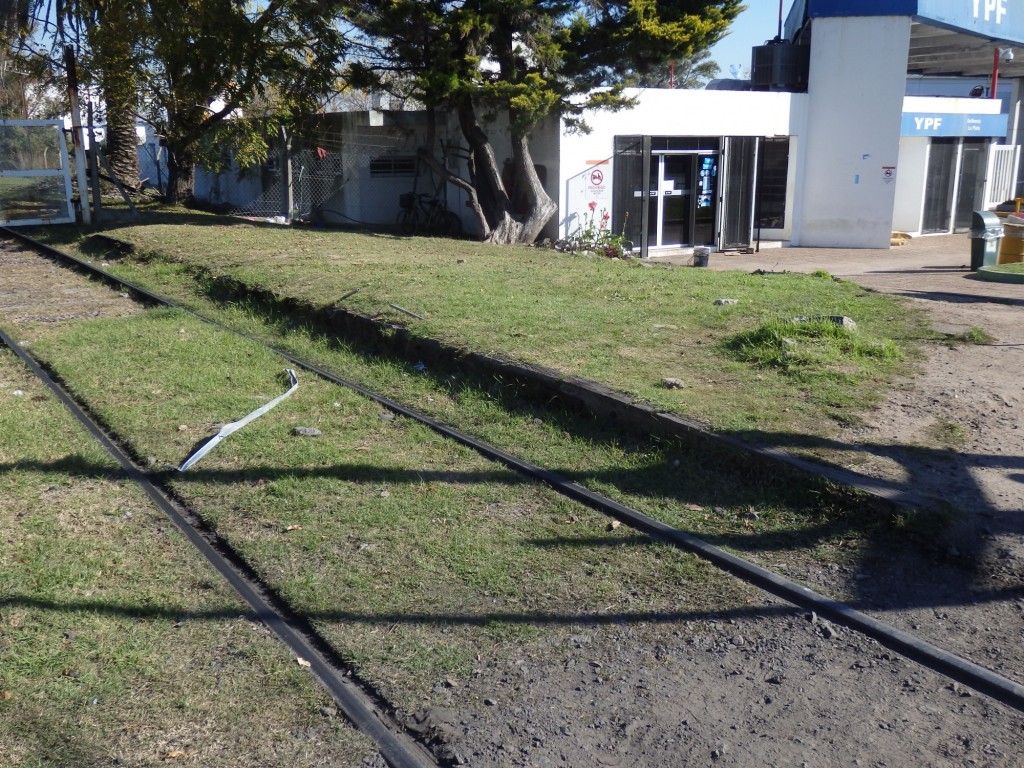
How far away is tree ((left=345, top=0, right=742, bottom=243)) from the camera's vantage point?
52.6 ft

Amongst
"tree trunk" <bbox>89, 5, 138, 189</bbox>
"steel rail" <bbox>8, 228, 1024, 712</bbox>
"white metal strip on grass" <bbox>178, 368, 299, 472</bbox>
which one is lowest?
"steel rail" <bbox>8, 228, 1024, 712</bbox>

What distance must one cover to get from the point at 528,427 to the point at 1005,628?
3.48 metres

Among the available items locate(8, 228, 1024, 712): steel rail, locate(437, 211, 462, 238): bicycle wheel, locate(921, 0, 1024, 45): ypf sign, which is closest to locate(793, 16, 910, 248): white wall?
locate(921, 0, 1024, 45): ypf sign

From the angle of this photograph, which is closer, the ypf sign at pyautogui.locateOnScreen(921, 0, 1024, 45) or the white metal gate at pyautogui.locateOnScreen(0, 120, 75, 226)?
the white metal gate at pyautogui.locateOnScreen(0, 120, 75, 226)

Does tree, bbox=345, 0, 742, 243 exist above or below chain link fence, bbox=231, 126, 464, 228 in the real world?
above

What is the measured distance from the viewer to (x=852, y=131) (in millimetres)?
21078

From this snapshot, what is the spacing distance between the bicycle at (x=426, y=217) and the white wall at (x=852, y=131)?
26.2 feet

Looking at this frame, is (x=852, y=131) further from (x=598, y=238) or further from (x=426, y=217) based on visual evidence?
(x=426, y=217)

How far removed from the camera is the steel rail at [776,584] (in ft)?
12.5

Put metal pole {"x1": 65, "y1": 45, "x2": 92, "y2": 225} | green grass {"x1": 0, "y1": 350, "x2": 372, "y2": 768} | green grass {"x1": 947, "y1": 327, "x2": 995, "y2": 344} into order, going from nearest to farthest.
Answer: green grass {"x1": 0, "y1": 350, "x2": 372, "y2": 768} < green grass {"x1": 947, "y1": 327, "x2": 995, "y2": 344} < metal pole {"x1": 65, "y1": 45, "x2": 92, "y2": 225}

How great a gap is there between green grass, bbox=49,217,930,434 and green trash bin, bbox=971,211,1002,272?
3.83 meters

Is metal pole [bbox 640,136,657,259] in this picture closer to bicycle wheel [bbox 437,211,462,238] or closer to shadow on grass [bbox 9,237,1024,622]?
bicycle wheel [bbox 437,211,462,238]

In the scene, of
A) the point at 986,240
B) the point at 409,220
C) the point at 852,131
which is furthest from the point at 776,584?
the point at 852,131

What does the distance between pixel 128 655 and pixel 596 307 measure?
6944 millimetres
